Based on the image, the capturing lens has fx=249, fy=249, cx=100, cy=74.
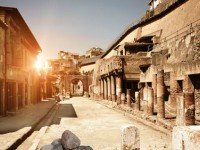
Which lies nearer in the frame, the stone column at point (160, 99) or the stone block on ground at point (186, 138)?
the stone block on ground at point (186, 138)

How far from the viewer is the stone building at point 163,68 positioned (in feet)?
39.8

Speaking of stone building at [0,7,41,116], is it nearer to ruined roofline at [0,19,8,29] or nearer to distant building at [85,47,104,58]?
ruined roofline at [0,19,8,29]

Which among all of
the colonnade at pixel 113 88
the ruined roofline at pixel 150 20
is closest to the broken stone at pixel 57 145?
the colonnade at pixel 113 88

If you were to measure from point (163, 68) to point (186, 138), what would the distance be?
597 inches

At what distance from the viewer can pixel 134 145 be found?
18.1ft

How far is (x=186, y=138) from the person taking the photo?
2859mm

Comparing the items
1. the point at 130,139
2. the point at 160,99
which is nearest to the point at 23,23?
the point at 160,99

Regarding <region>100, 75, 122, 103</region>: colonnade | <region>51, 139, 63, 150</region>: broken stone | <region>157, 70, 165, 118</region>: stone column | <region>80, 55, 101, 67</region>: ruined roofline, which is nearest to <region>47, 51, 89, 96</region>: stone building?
<region>80, 55, 101, 67</region>: ruined roofline

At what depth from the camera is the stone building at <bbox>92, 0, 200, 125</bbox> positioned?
12.1 meters

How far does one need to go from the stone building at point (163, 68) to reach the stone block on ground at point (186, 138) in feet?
17.8

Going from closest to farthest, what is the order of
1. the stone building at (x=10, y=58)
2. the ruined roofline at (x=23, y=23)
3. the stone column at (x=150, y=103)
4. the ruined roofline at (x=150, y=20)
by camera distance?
1. the stone column at (x=150, y=103)
2. the stone building at (x=10, y=58)
3. the ruined roofline at (x=23, y=23)
4. the ruined roofline at (x=150, y=20)

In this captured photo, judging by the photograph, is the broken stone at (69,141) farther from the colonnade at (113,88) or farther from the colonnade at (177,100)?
the colonnade at (113,88)

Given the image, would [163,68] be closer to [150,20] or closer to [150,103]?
[150,103]

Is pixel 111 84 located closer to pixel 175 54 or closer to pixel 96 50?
pixel 175 54
